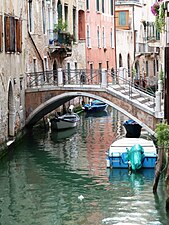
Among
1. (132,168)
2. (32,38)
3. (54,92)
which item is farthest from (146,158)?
(32,38)

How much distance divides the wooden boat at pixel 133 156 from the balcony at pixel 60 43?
31.9 feet

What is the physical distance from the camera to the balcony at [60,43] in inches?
1035

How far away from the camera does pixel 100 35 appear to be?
35438mm

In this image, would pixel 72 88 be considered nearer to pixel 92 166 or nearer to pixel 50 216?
pixel 92 166

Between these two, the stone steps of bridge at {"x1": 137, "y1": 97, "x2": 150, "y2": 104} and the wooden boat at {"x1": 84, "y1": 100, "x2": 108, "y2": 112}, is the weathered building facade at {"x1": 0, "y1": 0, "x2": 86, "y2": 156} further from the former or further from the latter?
the stone steps of bridge at {"x1": 137, "y1": 97, "x2": 150, "y2": 104}

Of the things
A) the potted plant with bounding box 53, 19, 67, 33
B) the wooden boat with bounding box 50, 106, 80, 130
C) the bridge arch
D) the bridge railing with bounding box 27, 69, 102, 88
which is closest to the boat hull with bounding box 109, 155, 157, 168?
the bridge arch

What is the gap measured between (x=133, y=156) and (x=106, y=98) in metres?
4.58

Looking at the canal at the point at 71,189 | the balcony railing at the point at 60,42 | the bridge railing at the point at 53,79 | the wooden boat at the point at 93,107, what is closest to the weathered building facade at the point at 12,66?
the bridge railing at the point at 53,79

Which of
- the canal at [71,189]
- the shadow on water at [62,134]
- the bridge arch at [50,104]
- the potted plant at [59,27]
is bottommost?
the canal at [71,189]

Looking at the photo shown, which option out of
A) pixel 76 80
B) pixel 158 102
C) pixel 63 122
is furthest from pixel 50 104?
pixel 158 102

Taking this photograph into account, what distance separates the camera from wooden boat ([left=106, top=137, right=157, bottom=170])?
1672 centimetres

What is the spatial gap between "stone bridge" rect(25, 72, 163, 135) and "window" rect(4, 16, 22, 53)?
5.30ft

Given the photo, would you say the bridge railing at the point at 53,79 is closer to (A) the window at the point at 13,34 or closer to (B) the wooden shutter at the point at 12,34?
(A) the window at the point at 13,34

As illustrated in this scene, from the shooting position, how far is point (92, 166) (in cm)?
1756
